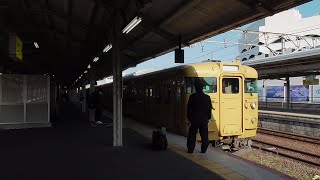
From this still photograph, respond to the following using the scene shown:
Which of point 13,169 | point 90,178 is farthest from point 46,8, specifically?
point 90,178

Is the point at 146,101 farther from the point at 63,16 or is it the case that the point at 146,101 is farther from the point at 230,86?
the point at 63,16

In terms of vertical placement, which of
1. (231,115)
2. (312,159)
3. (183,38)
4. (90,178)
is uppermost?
(183,38)

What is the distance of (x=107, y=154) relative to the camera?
27.9ft

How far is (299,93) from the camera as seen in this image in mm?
38031

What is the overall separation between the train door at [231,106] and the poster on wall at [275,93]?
96.4ft

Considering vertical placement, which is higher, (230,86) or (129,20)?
(129,20)

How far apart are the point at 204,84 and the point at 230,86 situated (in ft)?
2.81

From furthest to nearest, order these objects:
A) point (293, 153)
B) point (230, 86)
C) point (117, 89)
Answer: point (293, 153) < point (230, 86) < point (117, 89)

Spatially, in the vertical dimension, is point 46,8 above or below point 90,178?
above

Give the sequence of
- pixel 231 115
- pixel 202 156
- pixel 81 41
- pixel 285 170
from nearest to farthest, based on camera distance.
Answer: pixel 202 156 < pixel 285 170 < pixel 231 115 < pixel 81 41

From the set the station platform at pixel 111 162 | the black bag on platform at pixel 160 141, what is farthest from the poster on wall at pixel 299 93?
the black bag on platform at pixel 160 141

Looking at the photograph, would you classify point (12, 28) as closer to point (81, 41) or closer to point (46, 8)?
point (46, 8)

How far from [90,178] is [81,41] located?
428 inches

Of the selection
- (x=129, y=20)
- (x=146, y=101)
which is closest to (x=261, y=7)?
(x=129, y=20)
